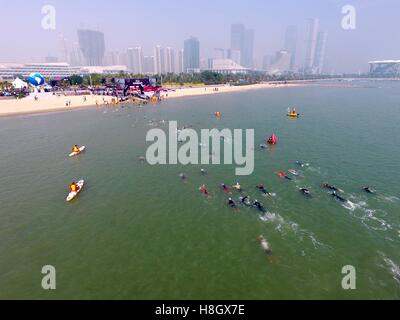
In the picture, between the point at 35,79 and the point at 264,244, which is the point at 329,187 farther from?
the point at 35,79

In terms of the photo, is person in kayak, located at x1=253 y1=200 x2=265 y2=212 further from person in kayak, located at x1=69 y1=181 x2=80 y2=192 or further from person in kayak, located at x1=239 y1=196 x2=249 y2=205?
person in kayak, located at x1=69 y1=181 x2=80 y2=192

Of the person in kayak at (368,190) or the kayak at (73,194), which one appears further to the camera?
the person in kayak at (368,190)

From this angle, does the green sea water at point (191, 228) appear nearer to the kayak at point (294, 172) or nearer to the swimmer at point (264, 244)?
the swimmer at point (264, 244)
